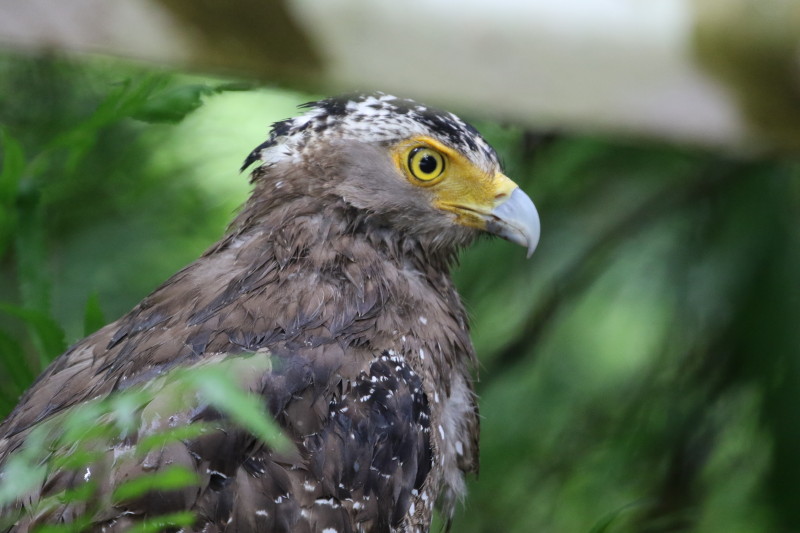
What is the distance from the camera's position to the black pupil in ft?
9.46

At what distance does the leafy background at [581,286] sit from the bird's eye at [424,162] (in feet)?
2.44

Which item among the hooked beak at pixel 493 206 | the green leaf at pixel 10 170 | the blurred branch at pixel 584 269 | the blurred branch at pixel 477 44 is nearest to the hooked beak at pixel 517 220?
the hooked beak at pixel 493 206

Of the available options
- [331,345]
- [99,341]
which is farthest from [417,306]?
[99,341]

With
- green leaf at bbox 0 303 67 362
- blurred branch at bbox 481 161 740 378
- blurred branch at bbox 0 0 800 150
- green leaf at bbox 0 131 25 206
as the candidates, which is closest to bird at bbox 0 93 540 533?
green leaf at bbox 0 303 67 362

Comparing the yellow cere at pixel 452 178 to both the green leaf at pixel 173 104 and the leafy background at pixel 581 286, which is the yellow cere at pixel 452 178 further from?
the leafy background at pixel 581 286

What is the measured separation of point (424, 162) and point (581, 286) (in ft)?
3.71

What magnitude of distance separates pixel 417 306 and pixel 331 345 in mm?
340

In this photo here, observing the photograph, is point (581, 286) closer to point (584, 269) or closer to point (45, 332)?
point (584, 269)

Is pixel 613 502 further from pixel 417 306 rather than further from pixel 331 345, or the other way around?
pixel 331 345

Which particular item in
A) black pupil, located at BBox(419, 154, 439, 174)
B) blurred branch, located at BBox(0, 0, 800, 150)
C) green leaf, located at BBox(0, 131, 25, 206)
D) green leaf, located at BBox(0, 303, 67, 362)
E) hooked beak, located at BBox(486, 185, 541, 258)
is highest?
blurred branch, located at BBox(0, 0, 800, 150)

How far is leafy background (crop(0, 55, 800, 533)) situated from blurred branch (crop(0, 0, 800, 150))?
118 cm

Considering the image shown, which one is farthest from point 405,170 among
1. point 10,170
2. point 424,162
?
point 10,170

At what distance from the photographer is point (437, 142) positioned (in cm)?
285

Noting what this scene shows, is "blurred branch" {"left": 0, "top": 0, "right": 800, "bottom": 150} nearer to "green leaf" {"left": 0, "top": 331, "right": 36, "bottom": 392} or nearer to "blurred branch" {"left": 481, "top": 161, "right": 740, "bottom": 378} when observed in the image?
"green leaf" {"left": 0, "top": 331, "right": 36, "bottom": 392}
